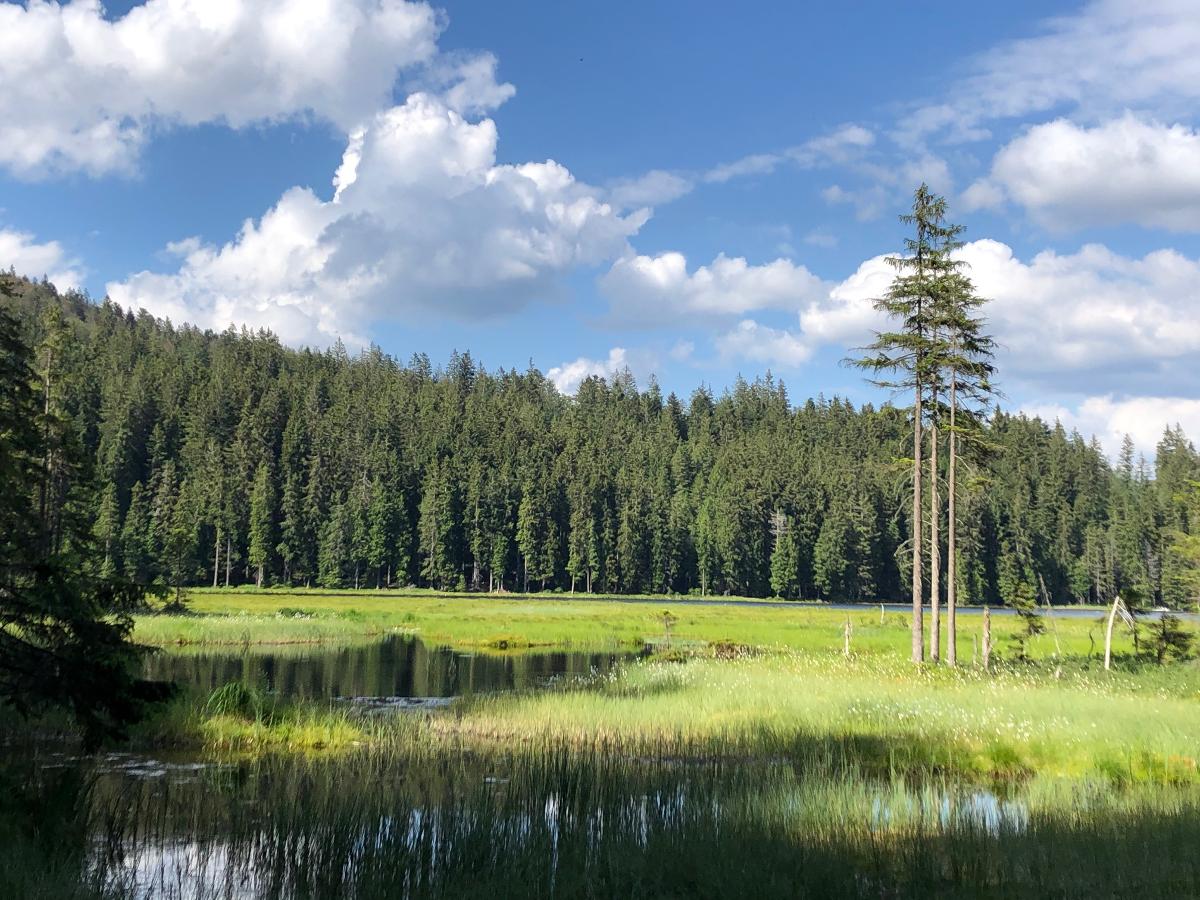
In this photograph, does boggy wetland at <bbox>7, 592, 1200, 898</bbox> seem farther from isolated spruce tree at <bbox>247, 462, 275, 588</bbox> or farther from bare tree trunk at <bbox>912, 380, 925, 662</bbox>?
isolated spruce tree at <bbox>247, 462, 275, 588</bbox>

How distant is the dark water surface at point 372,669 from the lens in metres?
27.5

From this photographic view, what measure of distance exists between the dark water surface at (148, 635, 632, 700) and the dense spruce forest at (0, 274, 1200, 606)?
68.5 m

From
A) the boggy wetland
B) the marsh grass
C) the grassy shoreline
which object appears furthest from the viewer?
the grassy shoreline

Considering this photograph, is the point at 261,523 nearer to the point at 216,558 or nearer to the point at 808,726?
the point at 216,558

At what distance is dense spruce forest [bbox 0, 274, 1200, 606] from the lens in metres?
114

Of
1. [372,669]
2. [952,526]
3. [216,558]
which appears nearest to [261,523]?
[216,558]

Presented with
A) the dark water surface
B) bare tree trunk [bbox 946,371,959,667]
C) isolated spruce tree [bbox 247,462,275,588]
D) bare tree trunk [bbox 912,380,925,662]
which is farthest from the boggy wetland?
isolated spruce tree [bbox 247,462,275,588]

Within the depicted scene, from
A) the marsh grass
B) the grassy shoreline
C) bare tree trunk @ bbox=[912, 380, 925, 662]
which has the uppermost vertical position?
bare tree trunk @ bbox=[912, 380, 925, 662]

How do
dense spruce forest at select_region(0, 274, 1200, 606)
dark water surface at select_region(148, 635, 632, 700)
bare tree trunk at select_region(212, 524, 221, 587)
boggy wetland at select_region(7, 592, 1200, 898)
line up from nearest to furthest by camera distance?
boggy wetland at select_region(7, 592, 1200, 898) → dark water surface at select_region(148, 635, 632, 700) → bare tree trunk at select_region(212, 524, 221, 587) → dense spruce forest at select_region(0, 274, 1200, 606)

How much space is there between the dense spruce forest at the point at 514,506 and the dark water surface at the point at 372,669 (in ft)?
225

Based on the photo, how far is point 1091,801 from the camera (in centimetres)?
1254

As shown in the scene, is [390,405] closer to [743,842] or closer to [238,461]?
[238,461]

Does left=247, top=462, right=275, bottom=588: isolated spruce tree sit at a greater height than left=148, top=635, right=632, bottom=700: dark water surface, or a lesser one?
greater

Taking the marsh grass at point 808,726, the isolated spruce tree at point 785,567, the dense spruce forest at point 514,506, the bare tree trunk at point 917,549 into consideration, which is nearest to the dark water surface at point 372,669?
the marsh grass at point 808,726
